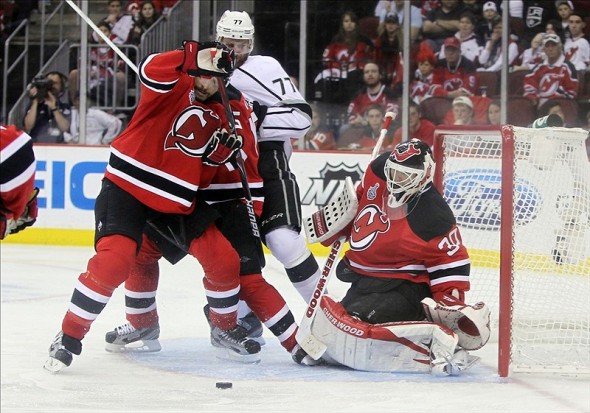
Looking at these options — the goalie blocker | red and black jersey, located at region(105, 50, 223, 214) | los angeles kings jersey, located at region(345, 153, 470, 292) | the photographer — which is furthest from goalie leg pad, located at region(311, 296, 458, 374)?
the photographer

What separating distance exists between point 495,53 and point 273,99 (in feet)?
11.3

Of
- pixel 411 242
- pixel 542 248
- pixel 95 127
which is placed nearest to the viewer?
pixel 411 242

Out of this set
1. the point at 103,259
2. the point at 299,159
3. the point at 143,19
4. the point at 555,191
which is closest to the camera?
the point at 103,259

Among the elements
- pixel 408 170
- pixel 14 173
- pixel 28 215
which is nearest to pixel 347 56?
pixel 408 170

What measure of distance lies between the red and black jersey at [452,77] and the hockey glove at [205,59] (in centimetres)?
390

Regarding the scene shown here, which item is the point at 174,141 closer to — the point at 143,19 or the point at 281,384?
the point at 281,384

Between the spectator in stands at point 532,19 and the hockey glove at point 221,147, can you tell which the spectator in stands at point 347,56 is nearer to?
the spectator in stands at point 532,19

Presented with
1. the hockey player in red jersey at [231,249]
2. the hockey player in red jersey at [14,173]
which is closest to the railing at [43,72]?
the hockey player in red jersey at [231,249]

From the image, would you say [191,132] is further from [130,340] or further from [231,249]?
[130,340]

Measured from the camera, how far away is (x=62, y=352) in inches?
153

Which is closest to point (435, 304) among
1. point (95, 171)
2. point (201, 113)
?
point (201, 113)

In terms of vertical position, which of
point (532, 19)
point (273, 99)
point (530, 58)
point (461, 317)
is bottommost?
point (461, 317)

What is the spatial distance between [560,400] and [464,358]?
1.38ft

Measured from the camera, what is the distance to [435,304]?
13.0 ft
